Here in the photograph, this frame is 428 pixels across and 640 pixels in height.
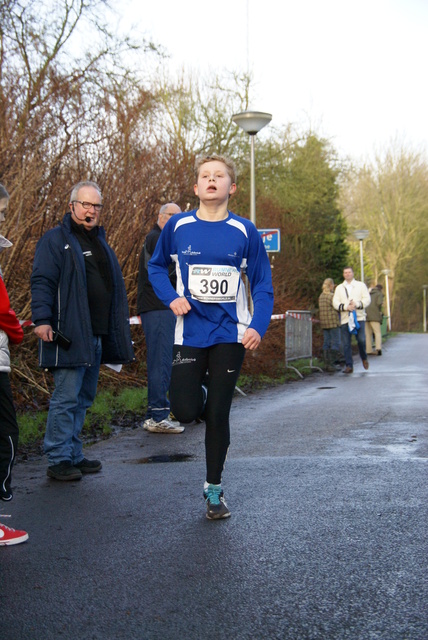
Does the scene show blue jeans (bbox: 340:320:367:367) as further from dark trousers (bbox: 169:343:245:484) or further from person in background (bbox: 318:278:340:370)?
dark trousers (bbox: 169:343:245:484)

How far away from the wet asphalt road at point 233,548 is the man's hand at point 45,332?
99 centimetres

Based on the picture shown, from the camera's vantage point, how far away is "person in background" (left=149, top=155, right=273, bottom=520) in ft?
15.7

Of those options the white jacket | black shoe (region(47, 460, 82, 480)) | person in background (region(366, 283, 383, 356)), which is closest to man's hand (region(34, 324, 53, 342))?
black shoe (region(47, 460, 82, 480))

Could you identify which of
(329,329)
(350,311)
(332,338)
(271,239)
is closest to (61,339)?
(271,239)

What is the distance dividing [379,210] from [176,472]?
54.2 metres

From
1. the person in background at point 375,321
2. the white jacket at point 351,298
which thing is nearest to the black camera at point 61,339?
the white jacket at point 351,298

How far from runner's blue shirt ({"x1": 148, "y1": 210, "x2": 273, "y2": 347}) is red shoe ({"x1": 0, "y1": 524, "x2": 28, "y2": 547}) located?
135cm

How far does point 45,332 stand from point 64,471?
978 mm

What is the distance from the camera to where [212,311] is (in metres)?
4.82

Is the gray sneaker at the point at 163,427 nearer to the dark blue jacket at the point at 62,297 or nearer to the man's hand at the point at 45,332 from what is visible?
the dark blue jacket at the point at 62,297

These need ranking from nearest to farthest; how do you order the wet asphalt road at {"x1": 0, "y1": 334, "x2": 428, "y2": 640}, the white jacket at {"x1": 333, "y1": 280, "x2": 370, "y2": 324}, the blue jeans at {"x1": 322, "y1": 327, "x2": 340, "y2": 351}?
the wet asphalt road at {"x1": 0, "y1": 334, "x2": 428, "y2": 640} → the white jacket at {"x1": 333, "y1": 280, "x2": 370, "y2": 324} → the blue jeans at {"x1": 322, "y1": 327, "x2": 340, "y2": 351}

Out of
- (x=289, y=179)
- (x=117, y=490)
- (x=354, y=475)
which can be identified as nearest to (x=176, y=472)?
(x=117, y=490)

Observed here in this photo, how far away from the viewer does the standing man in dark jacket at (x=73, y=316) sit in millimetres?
5953

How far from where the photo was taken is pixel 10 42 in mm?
19859
